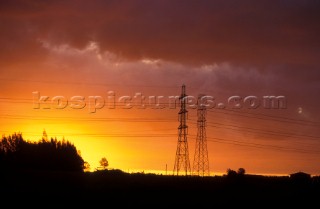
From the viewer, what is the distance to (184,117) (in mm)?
93125

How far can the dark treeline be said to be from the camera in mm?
111188

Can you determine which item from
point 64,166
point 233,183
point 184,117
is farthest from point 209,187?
point 64,166

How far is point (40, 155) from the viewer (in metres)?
113

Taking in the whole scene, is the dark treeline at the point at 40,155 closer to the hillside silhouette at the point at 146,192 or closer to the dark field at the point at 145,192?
the hillside silhouette at the point at 146,192

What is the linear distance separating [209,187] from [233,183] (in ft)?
31.9

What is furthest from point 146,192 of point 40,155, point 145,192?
point 40,155

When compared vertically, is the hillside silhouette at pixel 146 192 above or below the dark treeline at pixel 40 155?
below

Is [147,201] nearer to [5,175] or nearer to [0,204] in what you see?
[0,204]

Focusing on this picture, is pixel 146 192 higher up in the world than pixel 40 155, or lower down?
lower down

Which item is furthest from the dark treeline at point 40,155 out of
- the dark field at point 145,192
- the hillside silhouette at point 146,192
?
the dark field at point 145,192

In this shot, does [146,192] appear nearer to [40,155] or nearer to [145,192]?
[145,192]

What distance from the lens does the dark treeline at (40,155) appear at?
365ft

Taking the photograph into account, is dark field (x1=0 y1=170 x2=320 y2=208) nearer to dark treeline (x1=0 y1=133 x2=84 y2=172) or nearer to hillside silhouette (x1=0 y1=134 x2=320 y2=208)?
hillside silhouette (x1=0 y1=134 x2=320 y2=208)

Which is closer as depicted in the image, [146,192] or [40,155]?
[146,192]
